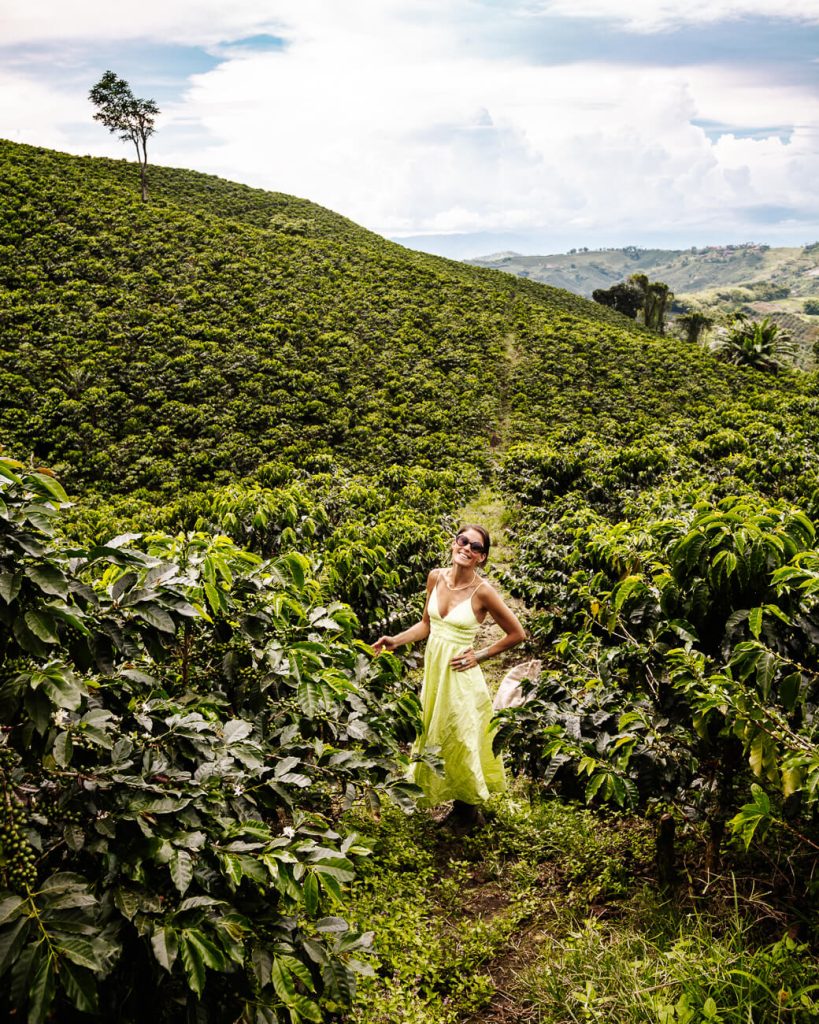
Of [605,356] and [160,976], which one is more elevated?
[605,356]

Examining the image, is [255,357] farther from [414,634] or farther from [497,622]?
[497,622]

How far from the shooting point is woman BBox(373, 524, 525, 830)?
3461mm

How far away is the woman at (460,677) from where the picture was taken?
3.46 metres

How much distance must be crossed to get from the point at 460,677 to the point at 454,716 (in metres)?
0.21

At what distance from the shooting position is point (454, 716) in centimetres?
350

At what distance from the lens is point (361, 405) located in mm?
18188

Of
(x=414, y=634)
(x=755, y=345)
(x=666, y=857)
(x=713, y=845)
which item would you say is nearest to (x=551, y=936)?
(x=666, y=857)

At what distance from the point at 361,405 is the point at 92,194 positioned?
16823 millimetres

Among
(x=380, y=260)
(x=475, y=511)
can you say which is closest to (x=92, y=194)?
(x=380, y=260)

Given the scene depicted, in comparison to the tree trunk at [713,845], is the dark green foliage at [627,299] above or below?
above

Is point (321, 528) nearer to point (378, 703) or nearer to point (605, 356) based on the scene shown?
point (378, 703)

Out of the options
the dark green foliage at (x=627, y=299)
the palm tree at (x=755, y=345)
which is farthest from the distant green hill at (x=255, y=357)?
the dark green foliage at (x=627, y=299)

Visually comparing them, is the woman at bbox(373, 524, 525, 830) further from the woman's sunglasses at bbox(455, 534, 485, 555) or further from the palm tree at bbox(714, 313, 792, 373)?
the palm tree at bbox(714, 313, 792, 373)

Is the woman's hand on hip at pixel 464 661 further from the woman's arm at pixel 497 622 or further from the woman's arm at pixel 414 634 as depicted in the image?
the woman's arm at pixel 414 634
